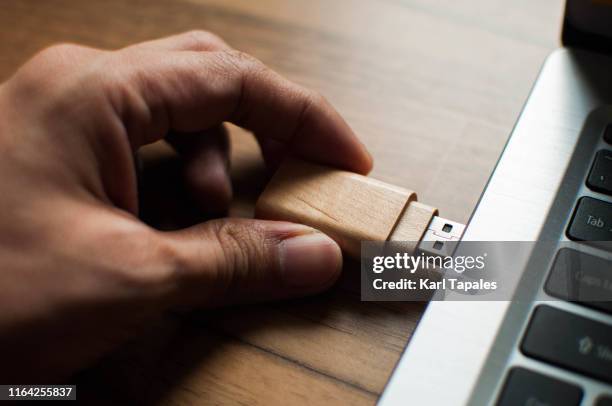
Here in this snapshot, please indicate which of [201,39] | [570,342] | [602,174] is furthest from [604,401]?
[201,39]

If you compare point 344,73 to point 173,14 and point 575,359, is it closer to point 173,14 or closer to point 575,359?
point 173,14

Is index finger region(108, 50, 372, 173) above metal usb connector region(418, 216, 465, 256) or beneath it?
above

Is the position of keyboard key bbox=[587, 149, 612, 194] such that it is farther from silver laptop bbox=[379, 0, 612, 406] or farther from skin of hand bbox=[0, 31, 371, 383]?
skin of hand bbox=[0, 31, 371, 383]

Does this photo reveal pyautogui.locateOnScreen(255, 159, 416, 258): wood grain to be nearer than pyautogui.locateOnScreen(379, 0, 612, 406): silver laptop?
No

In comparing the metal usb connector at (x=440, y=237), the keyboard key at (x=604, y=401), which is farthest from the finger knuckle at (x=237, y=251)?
the keyboard key at (x=604, y=401)

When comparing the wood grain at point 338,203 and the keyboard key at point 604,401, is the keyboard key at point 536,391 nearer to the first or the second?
the keyboard key at point 604,401

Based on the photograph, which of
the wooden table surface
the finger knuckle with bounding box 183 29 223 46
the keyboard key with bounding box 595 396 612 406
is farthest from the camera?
the finger knuckle with bounding box 183 29 223 46

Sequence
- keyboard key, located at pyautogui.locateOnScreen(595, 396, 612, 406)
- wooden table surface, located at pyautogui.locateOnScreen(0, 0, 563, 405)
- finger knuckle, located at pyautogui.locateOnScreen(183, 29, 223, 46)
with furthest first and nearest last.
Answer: finger knuckle, located at pyautogui.locateOnScreen(183, 29, 223, 46), wooden table surface, located at pyautogui.locateOnScreen(0, 0, 563, 405), keyboard key, located at pyautogui.locateOnScreen(595, 396, 612, 406)

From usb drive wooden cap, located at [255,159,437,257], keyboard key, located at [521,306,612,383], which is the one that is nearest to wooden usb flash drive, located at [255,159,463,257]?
usb drive wooden cap, located at [255,159,437,257]
